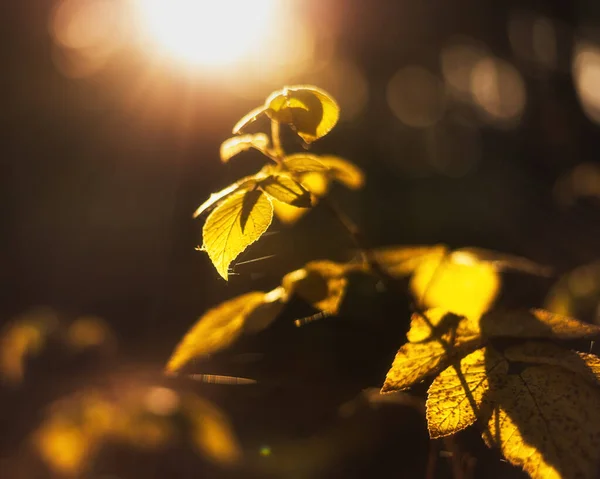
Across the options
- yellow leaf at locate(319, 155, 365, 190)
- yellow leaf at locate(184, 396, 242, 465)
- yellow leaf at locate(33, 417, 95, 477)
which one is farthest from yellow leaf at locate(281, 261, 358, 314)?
yellow leaf at locate(33, 417, 95, 477)

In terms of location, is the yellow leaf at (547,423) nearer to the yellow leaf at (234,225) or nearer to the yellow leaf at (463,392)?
the yellow leaf at (463,392)

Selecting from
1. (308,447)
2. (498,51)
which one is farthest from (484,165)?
(308,447)

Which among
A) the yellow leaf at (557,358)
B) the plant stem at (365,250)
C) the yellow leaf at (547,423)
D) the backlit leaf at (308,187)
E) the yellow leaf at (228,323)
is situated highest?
the backlit leaf at (308,187)

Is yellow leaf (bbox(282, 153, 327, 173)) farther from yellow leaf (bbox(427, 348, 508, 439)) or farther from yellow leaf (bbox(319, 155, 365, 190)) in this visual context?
yellow leaf (bbox(427, 348, 508, 439))

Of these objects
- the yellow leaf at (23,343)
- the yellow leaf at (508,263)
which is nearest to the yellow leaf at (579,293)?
the yellow leaf at (508,263)

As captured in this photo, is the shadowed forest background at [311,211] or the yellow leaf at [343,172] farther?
the shadowed forest background at [311,211]

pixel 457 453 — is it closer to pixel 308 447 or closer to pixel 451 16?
pixel 308 447
